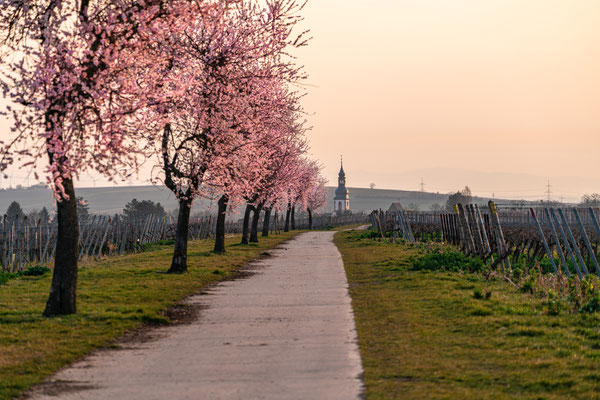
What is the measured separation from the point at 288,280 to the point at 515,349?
12.0 meters

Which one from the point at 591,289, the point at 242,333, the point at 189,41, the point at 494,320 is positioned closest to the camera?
the point at 242,333

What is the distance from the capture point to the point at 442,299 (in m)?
16.5

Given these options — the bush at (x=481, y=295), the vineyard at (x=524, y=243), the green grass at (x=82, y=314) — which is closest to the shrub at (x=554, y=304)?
the vineyard at (x=524, y=243)

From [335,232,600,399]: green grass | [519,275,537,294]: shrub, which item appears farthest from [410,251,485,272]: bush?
[519,275,537,294]: shrub

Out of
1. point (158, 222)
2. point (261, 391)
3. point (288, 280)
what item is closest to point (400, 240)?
point (158, 222)

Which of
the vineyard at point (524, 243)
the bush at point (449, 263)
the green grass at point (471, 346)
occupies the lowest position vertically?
the green grass at point (471, 346)

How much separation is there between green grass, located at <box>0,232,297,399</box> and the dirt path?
578mm

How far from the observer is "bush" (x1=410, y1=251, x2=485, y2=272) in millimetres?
23391

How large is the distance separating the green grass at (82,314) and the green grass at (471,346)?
15.0 feet

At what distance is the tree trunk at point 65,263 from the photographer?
14.6m

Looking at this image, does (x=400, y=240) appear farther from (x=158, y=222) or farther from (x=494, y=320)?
(x=494, y=320)

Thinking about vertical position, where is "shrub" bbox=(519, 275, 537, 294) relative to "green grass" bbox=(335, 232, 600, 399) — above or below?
above

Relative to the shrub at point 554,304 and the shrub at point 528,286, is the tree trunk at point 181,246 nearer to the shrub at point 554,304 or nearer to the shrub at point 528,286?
the shrub at point 528,286

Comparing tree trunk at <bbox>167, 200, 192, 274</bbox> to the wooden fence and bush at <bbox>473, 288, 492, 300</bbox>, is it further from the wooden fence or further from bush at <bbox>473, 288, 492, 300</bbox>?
bush at <bbox>473, 288, 492, 300</bbox>
